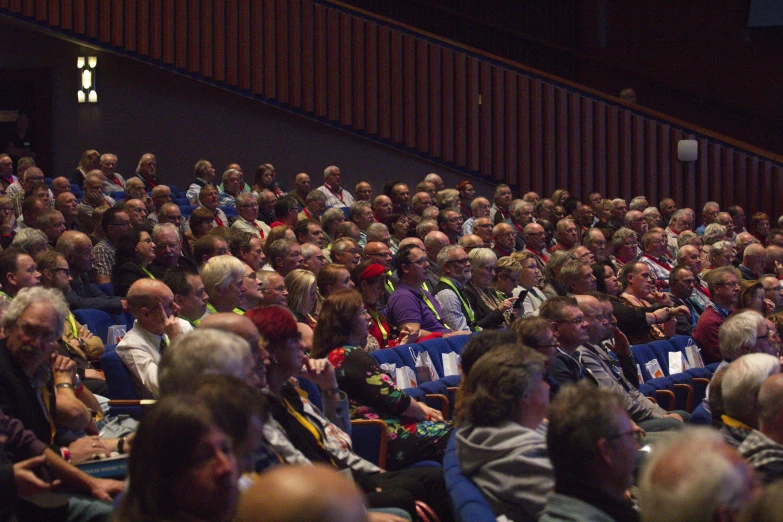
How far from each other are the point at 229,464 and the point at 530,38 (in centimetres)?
1177

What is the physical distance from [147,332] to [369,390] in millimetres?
837

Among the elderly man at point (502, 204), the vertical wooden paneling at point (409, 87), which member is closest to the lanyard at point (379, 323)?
the elderly man at point (502, 204)

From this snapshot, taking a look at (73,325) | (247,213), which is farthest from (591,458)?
(247,213)

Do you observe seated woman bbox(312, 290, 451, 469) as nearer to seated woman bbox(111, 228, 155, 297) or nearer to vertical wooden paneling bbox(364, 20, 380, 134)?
seated woman bbox(111, 228, 155, 297)

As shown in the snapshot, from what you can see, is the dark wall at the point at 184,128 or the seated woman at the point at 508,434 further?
the dark wall at the point at 184,128

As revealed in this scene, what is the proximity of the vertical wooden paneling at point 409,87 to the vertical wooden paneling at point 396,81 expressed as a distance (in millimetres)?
50

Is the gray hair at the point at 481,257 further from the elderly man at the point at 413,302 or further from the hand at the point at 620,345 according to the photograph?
the hand at the point at 620,345

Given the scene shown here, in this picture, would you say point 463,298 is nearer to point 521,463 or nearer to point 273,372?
point 273,372

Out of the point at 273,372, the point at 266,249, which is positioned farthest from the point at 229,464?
the point at 266,249

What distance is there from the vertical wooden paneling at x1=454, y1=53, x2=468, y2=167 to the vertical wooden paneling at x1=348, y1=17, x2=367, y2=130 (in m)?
1.01

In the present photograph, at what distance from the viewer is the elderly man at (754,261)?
755 cm

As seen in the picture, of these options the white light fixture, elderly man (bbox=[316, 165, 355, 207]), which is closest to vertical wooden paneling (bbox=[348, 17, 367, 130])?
elderly man (bbox=[316, 165, 355, 207])

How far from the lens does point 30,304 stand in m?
2.91

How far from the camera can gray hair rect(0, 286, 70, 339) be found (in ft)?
9.52
